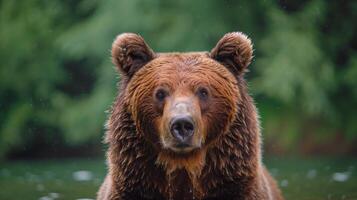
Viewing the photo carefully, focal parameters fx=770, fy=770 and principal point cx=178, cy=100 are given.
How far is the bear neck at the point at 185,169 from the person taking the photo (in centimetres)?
575

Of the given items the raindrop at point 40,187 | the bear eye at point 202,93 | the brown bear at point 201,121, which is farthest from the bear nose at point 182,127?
the raindrop at point 40,187

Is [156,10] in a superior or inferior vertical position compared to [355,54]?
superior

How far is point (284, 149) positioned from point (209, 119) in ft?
43.7

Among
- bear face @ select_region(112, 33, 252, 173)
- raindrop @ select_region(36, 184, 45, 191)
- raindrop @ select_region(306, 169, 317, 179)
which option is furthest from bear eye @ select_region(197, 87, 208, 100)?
raindrop @ select_region(306, 169, 317, 179)

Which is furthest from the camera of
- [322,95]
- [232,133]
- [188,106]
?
[322,95]

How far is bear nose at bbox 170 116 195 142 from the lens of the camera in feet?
17.1

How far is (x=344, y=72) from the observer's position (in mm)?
19203

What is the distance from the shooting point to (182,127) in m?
5.23

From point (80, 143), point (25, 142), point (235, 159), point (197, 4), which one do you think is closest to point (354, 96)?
point (197, 4)

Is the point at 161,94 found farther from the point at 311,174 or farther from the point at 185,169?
the point at 311,174

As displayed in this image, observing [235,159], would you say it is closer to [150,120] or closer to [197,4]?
[150,120]

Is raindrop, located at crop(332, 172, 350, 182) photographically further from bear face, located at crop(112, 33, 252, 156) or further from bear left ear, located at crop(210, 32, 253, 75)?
bear face, located at crop(112, 33, 252, 156)

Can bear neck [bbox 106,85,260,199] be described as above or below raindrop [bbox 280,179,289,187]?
below

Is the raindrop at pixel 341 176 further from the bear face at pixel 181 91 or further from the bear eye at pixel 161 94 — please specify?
the bear eye at pixel 161 94
